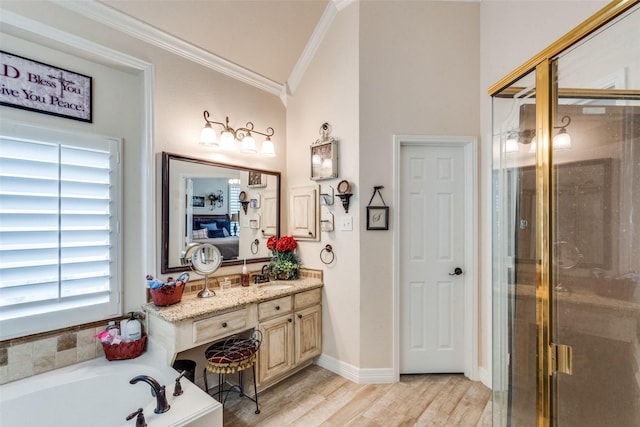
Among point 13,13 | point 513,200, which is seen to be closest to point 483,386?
point 513,200

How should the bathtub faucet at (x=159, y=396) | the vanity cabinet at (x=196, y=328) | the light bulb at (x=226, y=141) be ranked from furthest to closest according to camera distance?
the light bulb at (x=226, y=141)
the vanity cabinet at (x=196, y=328)
the bathtub faucet at (x=159, y=396)

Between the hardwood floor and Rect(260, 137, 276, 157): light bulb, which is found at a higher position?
Rect(260, 137, 276, 157): light bulb

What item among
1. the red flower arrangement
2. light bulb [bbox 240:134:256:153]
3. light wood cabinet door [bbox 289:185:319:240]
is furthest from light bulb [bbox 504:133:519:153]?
light bulb [bbox 240:134:256:153]

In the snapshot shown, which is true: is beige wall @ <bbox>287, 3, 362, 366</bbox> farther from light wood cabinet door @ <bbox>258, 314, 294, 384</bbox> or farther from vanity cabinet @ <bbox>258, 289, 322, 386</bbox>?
light wood cabinet door @ <bbox>258, 314, 294, 384</bbox>

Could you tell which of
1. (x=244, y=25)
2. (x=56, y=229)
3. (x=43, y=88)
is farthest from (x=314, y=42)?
(x=56, y=229)

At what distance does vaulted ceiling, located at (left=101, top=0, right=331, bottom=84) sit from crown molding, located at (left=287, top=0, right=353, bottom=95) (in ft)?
0.13

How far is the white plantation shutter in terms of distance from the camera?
1.63m

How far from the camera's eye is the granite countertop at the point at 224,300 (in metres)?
1.87

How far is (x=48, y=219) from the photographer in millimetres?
1741

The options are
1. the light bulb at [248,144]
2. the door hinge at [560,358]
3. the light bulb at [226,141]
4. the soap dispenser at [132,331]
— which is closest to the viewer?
the door hinge at [560,358]

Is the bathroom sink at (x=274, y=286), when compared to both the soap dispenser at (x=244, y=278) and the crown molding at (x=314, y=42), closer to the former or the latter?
the soap dispenser at (x=244, y=278)

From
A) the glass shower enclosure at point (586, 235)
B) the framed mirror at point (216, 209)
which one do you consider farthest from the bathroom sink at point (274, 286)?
the glass shower enclosure at point (586, 235)

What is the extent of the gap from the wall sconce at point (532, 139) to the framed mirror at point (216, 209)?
2150 millimetres

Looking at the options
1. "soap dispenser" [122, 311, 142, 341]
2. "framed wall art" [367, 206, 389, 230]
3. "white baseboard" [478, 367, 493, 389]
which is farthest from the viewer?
"framed wall art" [367, 206, 389, 230]
